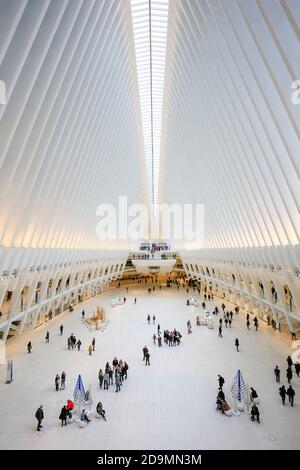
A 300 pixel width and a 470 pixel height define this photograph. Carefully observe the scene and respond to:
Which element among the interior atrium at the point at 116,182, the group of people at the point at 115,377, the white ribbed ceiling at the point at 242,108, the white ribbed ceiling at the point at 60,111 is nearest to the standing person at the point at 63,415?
the interior atrium at the point at 116,182

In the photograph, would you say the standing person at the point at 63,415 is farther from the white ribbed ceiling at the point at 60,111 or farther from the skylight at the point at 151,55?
the skylight at the point at 151,55

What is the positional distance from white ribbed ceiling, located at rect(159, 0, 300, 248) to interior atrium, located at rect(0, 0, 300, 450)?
49 millimetres

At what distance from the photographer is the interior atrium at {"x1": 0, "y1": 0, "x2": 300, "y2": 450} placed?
720 centimetres

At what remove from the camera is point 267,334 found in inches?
640

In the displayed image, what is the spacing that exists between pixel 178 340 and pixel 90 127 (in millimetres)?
11030

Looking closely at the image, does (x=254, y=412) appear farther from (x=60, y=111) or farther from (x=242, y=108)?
(x=60, y=111)

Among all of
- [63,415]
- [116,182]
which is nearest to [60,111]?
[63,415]

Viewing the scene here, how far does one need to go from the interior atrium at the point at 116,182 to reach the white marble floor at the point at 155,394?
53 mm

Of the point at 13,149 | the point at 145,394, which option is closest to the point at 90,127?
the point at 13,149

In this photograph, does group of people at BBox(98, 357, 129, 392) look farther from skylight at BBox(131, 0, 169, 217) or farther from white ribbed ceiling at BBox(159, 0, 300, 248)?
skylight at BBox(131, 0, 169, 217)

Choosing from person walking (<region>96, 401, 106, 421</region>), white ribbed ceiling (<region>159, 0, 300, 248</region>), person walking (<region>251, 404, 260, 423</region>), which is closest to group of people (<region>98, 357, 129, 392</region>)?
person walking (<region>96, 401, 106, 421</region>)

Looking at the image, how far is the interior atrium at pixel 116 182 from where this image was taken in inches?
283

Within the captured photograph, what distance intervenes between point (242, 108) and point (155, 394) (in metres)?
9.91
